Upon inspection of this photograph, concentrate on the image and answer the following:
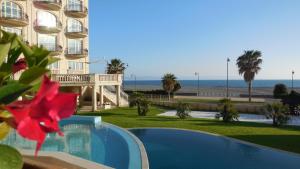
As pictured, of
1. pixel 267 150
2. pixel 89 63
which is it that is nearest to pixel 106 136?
pixel 267 150

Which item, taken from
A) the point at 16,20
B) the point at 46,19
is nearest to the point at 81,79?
the point at 16,20

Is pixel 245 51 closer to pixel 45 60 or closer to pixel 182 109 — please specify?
pixel 182 109

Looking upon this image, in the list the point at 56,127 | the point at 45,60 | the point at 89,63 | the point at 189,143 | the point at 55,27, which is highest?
the point at 55,27

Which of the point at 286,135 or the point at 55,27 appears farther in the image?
the point at 55,27

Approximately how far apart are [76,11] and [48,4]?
424cm

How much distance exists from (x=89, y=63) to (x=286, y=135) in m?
27.4

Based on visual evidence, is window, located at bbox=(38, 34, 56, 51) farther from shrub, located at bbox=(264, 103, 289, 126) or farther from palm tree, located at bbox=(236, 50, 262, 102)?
palm tree, located at bbox=(236, 50, 262, 102)

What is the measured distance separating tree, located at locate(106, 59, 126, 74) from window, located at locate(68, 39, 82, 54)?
1157cm

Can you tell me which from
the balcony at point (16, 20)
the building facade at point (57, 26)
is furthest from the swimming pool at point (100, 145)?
the balcony at point (16, 20)

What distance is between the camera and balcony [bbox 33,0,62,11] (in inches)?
1500

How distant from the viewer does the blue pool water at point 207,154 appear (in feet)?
50.9

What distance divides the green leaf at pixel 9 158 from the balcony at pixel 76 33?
1655 inches

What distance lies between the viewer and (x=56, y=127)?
0.84 metres

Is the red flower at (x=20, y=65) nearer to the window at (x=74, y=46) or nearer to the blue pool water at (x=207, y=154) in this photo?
the blue pool water at (x=207, y=154)
